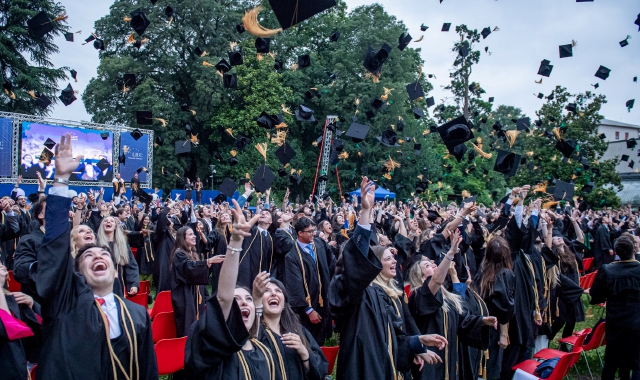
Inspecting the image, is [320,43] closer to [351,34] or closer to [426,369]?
[351,34]

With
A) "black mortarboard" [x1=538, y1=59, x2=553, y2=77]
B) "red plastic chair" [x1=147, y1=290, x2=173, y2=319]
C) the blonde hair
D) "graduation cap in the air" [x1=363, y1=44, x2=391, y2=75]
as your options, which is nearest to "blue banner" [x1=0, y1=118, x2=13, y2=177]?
"graduation cap in the air" [x1=363, y1=44, x2=391, y2=75]

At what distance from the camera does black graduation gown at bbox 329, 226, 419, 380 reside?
2956 mm

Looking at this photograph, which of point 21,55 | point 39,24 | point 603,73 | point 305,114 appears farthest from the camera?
point 21,55

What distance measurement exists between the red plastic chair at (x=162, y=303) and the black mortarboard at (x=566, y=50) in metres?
10.0

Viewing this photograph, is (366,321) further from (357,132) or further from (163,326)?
(357,132)

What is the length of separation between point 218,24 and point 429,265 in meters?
30.5

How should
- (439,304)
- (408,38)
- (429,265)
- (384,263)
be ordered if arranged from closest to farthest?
(384,263) < (439,304) < (429,265) < (408,38)

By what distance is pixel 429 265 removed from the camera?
3963 millimetres

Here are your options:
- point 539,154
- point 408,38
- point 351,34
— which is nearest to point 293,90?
point 351,34

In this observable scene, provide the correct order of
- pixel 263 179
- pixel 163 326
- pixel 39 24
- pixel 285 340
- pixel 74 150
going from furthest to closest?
pixel 74 150 < pixel 39 24 < pixel 263 179 < pixel 163 326 < pixel 285 340

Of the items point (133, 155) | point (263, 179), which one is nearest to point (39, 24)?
point (263, 179)

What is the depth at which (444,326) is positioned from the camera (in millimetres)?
3760

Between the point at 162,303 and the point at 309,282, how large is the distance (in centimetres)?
164

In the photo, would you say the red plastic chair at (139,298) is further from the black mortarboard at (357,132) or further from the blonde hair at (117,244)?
the black mortarboard at (357,132)
